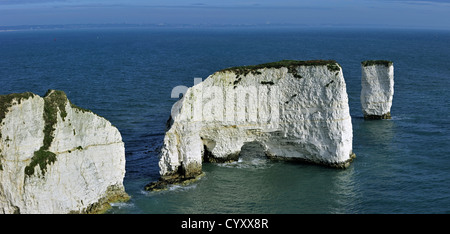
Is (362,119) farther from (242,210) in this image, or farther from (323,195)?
(242,210)

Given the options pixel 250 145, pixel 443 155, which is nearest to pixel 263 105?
pixel 250 145

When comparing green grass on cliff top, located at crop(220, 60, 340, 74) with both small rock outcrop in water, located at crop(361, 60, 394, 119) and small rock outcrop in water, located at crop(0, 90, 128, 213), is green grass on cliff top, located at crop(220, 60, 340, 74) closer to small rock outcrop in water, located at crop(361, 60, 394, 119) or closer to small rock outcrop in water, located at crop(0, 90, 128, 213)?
small rock outcrop in water, located at crop(0, 90, 128, 213)

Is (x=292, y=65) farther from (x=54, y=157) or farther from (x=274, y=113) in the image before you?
(x=54, y=157)

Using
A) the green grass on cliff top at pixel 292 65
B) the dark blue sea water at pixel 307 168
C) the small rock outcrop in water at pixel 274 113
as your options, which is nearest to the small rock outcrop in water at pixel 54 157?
the dark blue sea water at pixel 307 168

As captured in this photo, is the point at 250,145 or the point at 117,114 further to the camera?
the point at 117,114

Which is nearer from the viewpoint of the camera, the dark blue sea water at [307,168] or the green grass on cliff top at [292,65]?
the dark blue sea water at [307,168]

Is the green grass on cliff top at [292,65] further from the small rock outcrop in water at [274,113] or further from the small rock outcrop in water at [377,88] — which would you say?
the small rock outcrop in water at [377,88]
